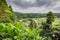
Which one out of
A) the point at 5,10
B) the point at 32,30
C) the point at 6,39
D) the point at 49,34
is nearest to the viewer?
the point at 6,39

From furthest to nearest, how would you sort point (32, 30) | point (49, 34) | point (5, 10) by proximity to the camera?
1. point (49, 34)
2. point (5, 10)
3. point (32, 30)

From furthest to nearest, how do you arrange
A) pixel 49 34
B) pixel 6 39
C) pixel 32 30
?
pixel 49 34 → pixel 32 30 → pixel 6 39

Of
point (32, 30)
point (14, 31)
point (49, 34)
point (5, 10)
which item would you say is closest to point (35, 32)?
point (32, 30)

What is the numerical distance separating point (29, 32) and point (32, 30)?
0.50 meters

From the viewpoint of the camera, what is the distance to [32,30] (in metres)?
14.9

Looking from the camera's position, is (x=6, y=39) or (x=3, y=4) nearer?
(x=6, y=39)

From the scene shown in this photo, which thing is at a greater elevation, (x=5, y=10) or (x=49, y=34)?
(x=5, y=10)

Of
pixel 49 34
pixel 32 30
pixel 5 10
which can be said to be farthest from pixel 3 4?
pixel 32 30

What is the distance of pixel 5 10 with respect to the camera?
48.9 meters

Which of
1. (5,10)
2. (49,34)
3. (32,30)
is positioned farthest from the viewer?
(49,34)

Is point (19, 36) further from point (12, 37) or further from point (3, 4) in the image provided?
point (3, 4)

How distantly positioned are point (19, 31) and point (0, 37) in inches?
40.4

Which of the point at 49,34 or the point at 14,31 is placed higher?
the point at 14,31

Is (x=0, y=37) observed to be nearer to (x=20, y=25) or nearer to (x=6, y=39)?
(x=6, y=39)
